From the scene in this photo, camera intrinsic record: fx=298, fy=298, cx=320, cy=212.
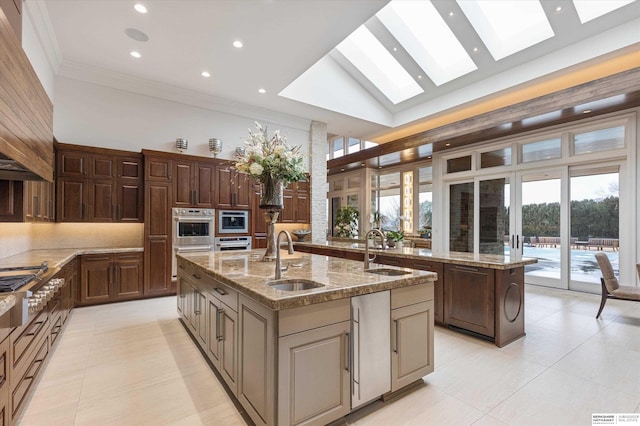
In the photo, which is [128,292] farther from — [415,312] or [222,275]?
[415,312]

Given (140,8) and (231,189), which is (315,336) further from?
(231,189)

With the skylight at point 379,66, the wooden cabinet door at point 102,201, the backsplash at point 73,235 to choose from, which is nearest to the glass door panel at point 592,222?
the skylight at point 379,66

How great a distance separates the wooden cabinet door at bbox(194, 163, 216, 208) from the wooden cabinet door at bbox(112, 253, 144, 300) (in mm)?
1358

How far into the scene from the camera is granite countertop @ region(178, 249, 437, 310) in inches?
66.2

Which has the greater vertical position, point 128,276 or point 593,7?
point 593,7

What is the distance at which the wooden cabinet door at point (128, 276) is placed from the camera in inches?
190

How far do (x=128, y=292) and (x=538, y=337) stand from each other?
5.83m

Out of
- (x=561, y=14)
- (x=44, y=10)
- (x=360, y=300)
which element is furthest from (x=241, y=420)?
(x=561, y=14)

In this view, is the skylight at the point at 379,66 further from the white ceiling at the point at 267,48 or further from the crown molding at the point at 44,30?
the crown molding at the point at 44,30

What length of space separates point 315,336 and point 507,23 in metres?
6.26

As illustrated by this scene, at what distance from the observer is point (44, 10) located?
3.60 m

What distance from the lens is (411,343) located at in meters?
2.27

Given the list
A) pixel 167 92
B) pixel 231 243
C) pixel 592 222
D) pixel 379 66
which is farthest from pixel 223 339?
pixel 379 66

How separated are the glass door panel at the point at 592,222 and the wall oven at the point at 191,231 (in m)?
6.81
